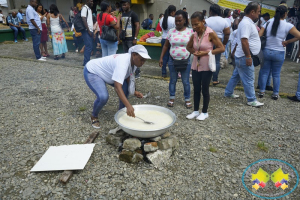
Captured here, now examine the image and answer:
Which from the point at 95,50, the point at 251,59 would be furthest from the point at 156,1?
the point at 251,59

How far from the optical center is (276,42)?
14.9 ft

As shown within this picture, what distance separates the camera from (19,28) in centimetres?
1302

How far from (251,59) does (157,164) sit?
2792 millimetres

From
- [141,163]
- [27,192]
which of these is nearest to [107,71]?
[141,163]

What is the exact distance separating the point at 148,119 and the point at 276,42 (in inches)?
134

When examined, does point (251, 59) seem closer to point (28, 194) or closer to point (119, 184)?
point (119, 184)

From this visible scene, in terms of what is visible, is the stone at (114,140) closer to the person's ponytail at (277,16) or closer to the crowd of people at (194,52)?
the crowd of people at (194,52)

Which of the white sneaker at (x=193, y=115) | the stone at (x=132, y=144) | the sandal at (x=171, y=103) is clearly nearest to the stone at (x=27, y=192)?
the stone at (x=132, y=144)

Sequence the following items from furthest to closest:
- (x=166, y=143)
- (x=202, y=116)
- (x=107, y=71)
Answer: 1. (x=202, y=116)
2. (x=107, y=71)
3. (x=166, y=143)

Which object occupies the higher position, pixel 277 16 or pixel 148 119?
pixel 277 16

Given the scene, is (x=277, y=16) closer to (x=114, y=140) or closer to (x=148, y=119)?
(x=148, y=119)

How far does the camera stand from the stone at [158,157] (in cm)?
274

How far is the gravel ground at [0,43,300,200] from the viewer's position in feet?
7.84

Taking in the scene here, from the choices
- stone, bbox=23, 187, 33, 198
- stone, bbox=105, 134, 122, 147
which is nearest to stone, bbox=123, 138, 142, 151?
stone, bbox=105, 134, 122, 147
